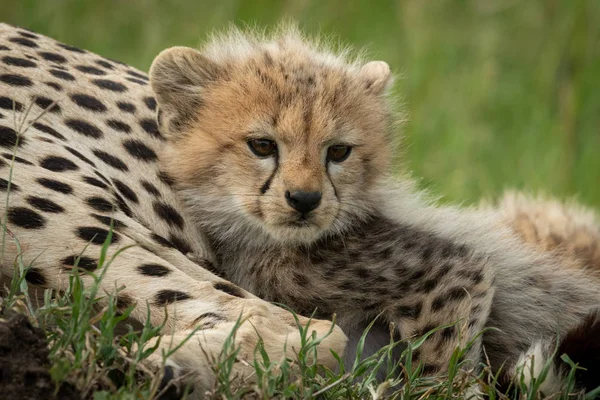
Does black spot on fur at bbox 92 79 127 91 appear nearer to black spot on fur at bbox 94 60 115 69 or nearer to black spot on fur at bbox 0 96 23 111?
black spot on fur at bbox 94 60 115 69

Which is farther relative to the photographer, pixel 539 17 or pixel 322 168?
pixel 539 17

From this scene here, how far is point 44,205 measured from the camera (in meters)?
2.55

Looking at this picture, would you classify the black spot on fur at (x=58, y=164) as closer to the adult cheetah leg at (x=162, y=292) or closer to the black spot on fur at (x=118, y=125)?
the adult cheetah leg at (x=162, y=292)

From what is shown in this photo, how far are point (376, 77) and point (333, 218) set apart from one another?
639 millimetres

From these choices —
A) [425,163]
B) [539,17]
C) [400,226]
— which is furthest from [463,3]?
[400,226]

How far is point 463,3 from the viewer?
22.2 ft

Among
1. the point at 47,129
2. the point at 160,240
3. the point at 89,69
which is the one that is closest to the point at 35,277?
the point at 160,240

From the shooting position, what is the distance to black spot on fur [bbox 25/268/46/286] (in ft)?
7.97

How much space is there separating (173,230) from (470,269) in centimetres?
83

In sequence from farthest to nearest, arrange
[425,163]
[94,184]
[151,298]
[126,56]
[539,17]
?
[539,17]
[126,56]
[425,163]
[94,184]
[151,298]

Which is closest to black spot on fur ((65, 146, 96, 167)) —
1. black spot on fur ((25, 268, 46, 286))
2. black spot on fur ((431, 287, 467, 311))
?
black spot on fur ((25, 268, 46, 286))

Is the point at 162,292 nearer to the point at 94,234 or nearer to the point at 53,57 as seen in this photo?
the point at 94,234

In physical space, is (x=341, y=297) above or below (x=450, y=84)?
below

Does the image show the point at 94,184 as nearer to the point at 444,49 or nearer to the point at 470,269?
the point at 470,269
